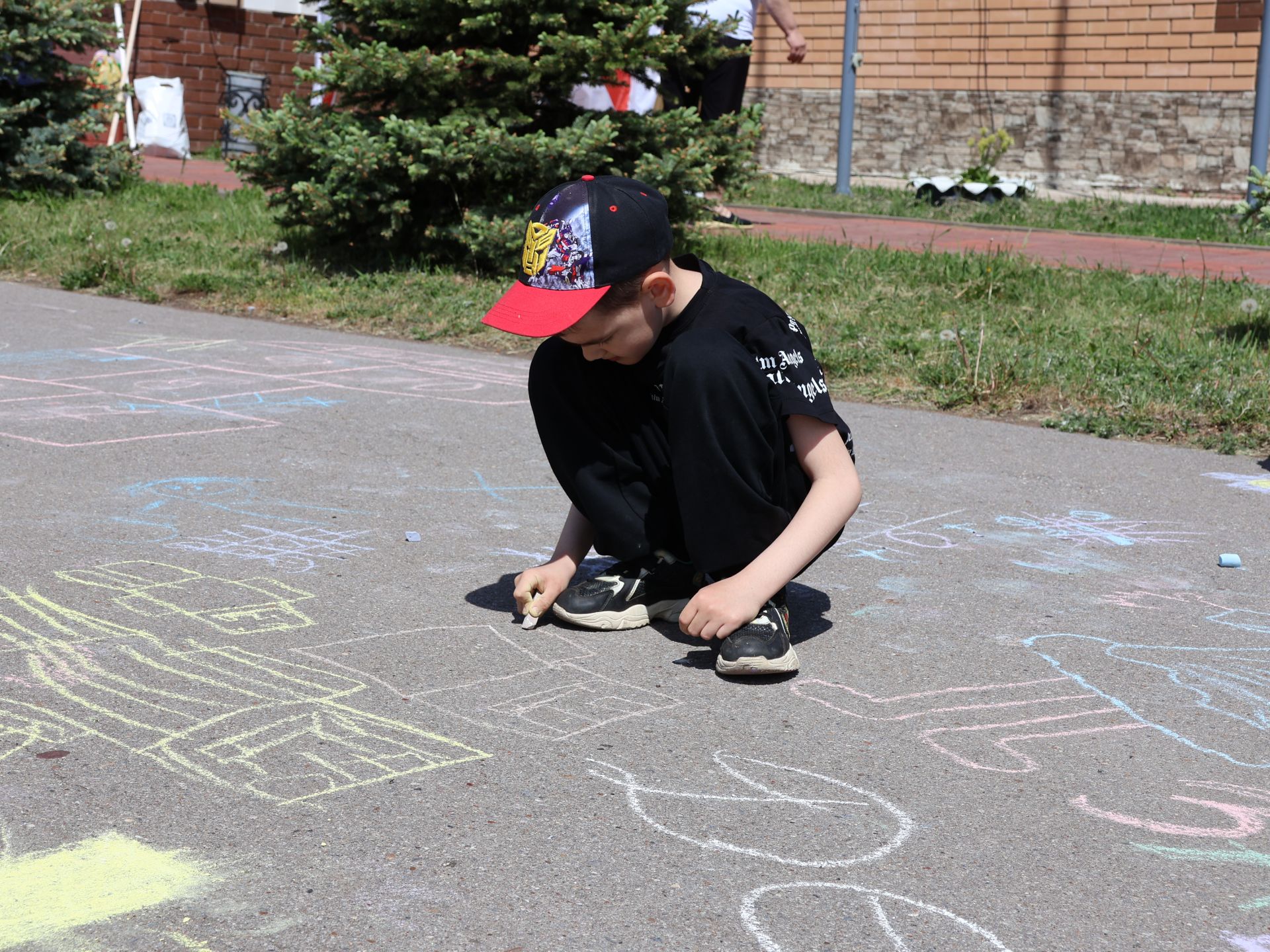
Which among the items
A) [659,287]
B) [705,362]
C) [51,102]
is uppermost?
[51,102]

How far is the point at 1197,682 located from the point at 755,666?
77cm

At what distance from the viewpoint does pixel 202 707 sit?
224 cm

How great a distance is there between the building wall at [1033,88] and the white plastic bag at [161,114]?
6.61 meters

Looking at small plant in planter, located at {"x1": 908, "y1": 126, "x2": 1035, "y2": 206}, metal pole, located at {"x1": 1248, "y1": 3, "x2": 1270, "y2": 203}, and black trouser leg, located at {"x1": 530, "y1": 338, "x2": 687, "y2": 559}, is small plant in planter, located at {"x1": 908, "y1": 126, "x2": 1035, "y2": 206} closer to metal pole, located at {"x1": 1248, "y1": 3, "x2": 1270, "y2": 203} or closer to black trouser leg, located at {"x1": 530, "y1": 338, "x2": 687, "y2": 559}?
metal pole, located at {"x1": 1248, "y1": 3, "x2": 1270, "y2": 203}

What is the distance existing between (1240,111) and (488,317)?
1320 cm

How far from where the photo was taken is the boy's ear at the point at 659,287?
2.47 meters

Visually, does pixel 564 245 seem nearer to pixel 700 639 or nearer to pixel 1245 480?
pixel 700 639

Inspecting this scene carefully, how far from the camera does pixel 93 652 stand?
2.46m

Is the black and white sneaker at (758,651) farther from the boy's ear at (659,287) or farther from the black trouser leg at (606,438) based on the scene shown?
the boy's ear at (659,287)

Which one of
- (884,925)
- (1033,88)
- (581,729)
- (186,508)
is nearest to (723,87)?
(186,508)

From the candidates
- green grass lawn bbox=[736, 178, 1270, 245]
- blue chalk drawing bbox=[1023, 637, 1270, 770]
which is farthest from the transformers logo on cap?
green grass lawn bbox=[736, 178, 1270, 245]

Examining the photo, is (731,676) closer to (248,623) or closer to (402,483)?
(248,623)

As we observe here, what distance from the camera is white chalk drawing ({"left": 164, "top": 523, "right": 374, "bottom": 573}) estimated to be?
3.08m

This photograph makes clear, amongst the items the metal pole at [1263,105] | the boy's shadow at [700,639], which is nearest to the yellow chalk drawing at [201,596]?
the boy's shadow at [700,639]
